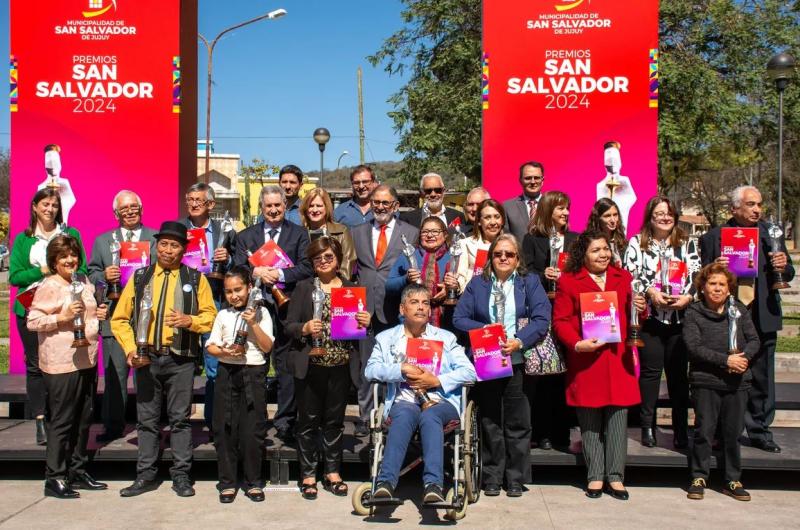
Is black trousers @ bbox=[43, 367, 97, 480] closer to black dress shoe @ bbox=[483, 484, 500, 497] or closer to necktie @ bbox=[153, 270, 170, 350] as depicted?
necktie @ bbox=[153, 270, 170, 350]

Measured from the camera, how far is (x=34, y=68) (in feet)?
25.1

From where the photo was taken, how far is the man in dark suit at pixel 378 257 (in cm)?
608

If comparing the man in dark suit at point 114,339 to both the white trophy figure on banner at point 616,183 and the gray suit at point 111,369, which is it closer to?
the gray suit at point 111,369

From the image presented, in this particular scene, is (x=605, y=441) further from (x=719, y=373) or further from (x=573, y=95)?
(x=573, y=95)

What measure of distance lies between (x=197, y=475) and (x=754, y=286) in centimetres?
428

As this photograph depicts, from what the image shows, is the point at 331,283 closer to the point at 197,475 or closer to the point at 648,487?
the point at 197,475

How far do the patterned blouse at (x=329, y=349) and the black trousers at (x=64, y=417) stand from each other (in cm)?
156

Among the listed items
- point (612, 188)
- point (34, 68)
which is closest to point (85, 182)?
point (34, 68)

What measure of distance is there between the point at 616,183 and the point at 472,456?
3359 millimetres

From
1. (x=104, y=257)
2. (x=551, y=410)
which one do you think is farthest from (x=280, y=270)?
(x=551, y=410)

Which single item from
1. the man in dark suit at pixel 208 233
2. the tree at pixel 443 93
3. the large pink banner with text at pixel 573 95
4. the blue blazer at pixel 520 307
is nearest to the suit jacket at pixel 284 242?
the man in dark suit at pixel 208 233

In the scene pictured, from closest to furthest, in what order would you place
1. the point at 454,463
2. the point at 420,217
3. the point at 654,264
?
the point at 454,463
the point at 654,264
the point at 420,217

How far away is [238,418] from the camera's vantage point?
5.34 meters

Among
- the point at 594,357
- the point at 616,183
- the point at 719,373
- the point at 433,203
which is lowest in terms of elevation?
the point at 719,373
